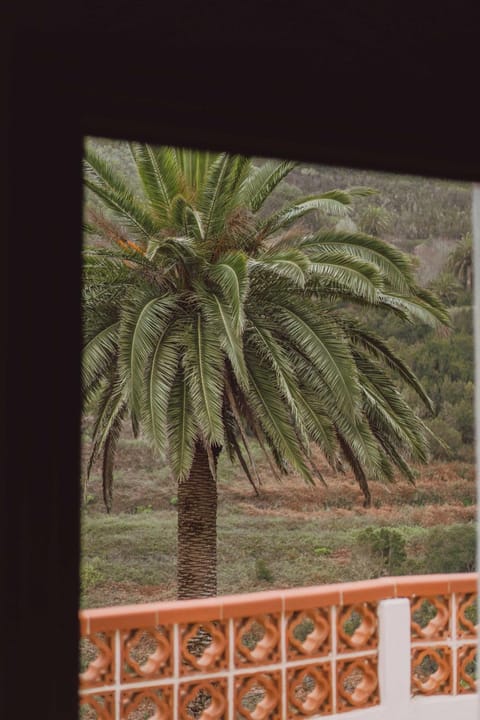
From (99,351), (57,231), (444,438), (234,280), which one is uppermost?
(234,280)

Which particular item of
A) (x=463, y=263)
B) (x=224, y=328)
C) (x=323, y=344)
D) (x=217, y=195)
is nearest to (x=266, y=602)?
(x=224, y=328)

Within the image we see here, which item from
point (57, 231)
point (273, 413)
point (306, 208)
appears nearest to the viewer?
point (57, 231)

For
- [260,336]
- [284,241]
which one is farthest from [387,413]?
[284,241]

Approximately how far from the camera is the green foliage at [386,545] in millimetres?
12250

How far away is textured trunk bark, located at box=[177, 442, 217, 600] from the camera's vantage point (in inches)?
265

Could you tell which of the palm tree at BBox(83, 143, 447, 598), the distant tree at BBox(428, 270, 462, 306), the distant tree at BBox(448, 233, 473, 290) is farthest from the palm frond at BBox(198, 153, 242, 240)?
the distant tree at BBox(448, 233, 473, 290)

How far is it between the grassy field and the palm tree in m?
5.84

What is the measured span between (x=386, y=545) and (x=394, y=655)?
909 centimetres

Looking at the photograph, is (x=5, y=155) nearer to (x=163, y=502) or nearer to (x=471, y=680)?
(x=471, y=680)

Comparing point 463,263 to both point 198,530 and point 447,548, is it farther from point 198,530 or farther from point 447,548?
point 198,530


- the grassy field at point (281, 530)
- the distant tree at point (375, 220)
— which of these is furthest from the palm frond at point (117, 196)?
the distant tree at point (375, 220)

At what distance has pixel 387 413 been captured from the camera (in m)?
5.82

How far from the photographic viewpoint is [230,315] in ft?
16.7

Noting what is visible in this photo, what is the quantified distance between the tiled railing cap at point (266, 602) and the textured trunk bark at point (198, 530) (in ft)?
10.4
